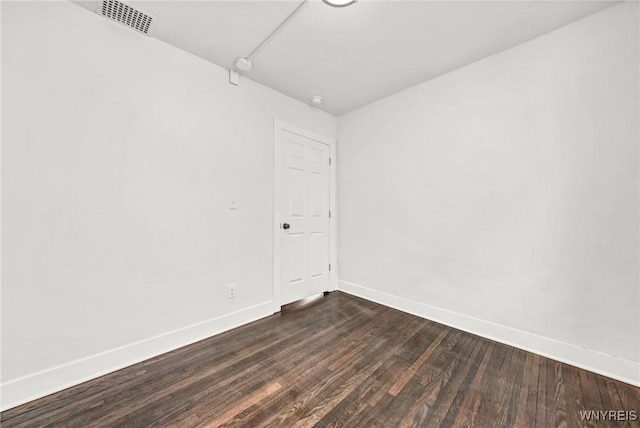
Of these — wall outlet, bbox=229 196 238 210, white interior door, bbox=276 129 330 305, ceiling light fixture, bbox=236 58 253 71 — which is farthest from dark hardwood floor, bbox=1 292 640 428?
ceiling light fixture, bbox=236 58 253 71

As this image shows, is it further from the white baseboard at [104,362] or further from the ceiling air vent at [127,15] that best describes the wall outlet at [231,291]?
the ceiling air vent at [127,15]

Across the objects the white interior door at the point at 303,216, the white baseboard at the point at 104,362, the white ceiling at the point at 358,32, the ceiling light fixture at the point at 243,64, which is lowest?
the white baseboard at the point at 104,362

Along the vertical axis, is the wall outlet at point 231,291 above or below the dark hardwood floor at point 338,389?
above

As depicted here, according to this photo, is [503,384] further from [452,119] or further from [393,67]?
[393,67]

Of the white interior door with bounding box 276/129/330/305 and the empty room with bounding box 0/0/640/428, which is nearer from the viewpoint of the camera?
the empty room with bounding box 0/0/640/428

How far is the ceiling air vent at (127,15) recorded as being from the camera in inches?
64.9

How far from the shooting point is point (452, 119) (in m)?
2.46

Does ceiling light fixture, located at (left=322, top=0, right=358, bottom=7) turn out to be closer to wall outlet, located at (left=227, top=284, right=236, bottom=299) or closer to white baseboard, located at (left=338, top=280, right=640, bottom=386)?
wall outlet, located at (left=227, top=284, right=236, bottom=299)

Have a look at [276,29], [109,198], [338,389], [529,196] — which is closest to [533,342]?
[529,196]

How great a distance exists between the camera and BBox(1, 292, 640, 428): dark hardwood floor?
1339 millimetres

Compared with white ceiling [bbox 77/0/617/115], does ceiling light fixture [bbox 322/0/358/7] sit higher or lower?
lower

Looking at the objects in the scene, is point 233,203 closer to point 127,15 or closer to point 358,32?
point 127,15

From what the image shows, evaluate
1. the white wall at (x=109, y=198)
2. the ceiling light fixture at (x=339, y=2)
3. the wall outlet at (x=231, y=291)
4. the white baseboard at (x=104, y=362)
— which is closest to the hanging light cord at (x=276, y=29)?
the ceiling light fixture at (x=339, y=2)

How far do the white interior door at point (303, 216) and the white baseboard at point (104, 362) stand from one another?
763 millimetres
